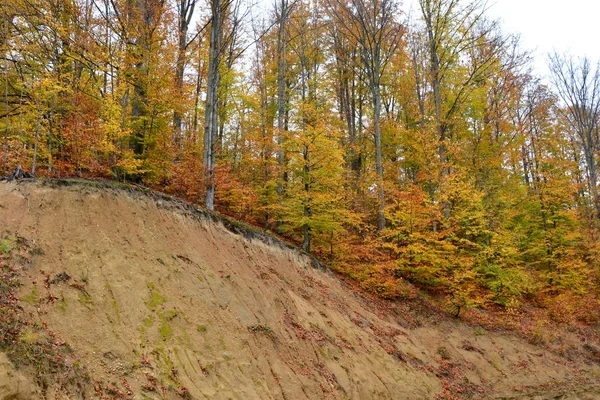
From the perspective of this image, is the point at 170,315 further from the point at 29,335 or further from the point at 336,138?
the point at 336,138

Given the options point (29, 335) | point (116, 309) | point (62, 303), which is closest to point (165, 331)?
point (116, 309)

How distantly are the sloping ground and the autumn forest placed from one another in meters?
2.64

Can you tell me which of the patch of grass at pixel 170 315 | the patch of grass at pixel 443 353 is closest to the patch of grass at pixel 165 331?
the patch of grass at pixel 170 315

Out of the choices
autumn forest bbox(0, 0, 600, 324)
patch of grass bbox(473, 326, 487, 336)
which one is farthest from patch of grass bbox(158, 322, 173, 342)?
patch of grass bbox(473, 326, 487, 336)

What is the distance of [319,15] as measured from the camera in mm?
25203

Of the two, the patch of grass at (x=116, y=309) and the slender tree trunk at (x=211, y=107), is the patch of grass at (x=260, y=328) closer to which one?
the patch of grass at (x=116, y=309)

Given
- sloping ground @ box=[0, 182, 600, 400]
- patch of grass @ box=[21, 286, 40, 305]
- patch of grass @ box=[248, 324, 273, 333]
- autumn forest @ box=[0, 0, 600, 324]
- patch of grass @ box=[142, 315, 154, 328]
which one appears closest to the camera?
sloping ground @ box=[0, 182, 600, 400]

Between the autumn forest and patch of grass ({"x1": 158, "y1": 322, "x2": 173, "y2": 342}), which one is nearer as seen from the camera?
patch of grass ({"x1": 158, "y1": 322, "x2": 173, "y2": 342})

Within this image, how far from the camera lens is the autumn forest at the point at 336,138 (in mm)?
13711

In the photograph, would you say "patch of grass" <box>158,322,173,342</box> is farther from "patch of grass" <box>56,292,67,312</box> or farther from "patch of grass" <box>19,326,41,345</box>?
"patch of grass" <box>19,326,41,345</box>

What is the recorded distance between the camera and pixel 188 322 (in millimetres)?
8648

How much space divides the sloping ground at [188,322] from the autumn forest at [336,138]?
2640 millimetres

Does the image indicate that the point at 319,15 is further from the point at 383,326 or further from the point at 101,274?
the point at 101,274

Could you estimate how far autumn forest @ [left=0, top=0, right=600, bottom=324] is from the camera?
13711 millimetres
